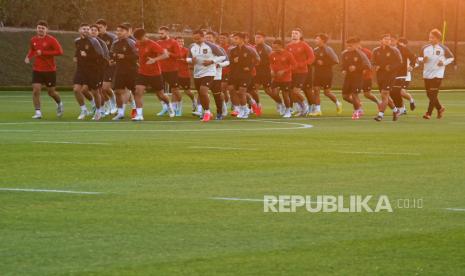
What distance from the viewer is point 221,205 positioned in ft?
39.1

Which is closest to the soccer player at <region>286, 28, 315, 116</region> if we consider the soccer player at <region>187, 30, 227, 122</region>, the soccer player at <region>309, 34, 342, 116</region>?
the soccer player at <region>309, 34, 342, 116</region>

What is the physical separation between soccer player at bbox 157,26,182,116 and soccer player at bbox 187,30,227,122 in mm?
1965

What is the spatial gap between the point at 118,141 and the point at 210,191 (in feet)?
27.4

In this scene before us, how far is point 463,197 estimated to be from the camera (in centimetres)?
1288

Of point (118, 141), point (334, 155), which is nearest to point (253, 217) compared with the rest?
Answer: point (334, 155)

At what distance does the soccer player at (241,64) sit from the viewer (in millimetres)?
33500

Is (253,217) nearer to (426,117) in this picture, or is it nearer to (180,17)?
(426,117)

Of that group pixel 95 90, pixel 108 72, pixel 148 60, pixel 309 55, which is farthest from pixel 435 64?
pixel 95 90

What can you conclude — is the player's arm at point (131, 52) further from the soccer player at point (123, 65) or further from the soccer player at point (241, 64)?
the soccer player at point (241, 64)

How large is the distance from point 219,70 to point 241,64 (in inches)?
54.6

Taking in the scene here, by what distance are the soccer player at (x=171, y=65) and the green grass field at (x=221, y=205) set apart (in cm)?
964

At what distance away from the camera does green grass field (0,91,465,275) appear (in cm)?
882

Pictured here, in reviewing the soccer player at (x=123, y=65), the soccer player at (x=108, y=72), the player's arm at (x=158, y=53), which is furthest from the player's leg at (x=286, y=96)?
the soccer player at (x=123, y=65)

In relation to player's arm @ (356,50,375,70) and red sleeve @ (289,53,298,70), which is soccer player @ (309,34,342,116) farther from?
player's arm @ (356,50,375,70)
